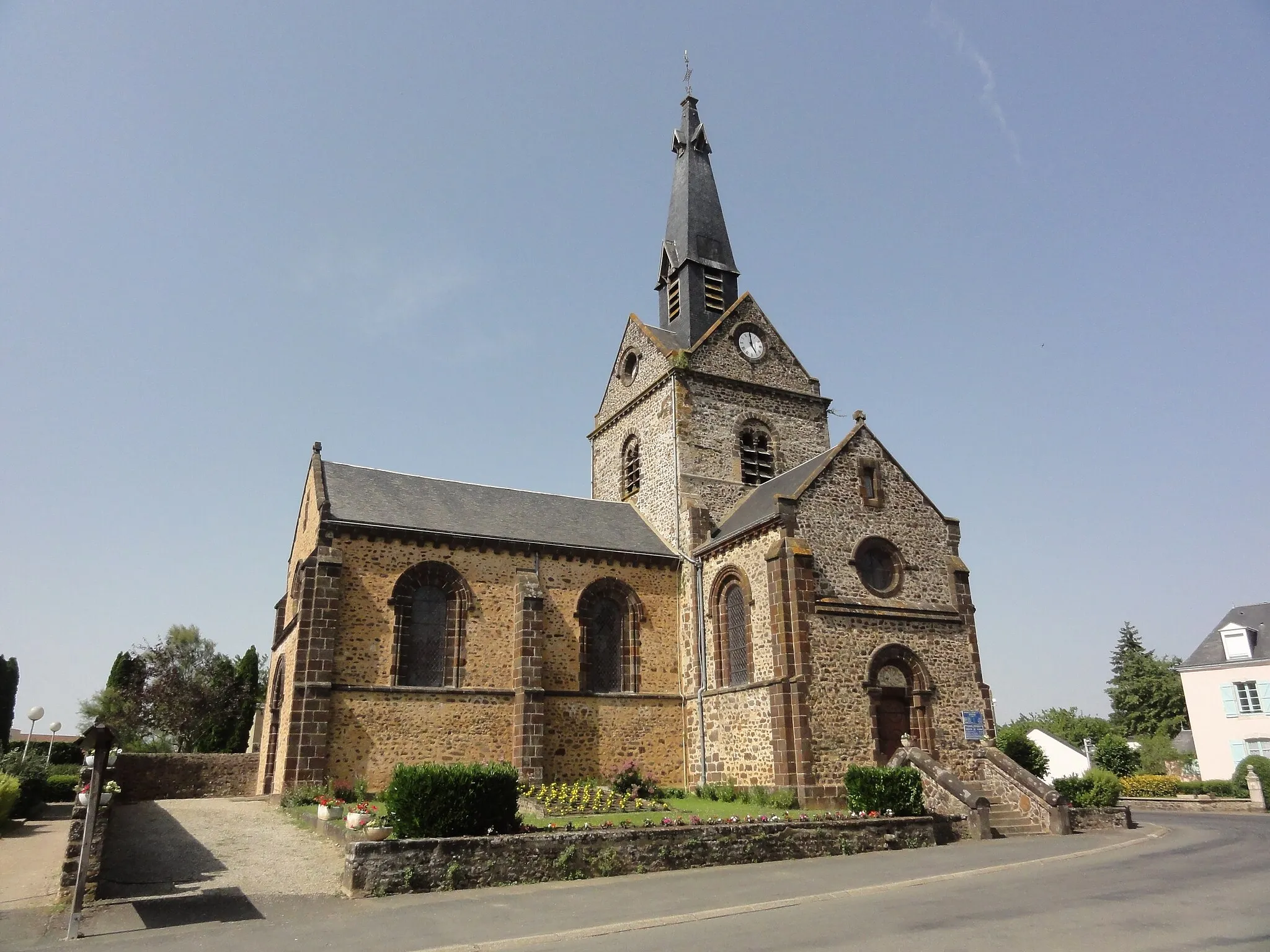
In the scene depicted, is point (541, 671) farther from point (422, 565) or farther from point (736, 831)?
point (736, 831)

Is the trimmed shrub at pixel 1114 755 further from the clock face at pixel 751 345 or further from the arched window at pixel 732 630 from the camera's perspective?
the clock face at pixel 751 345

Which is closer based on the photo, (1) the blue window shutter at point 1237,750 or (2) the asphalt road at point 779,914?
(2) the asphalt road at point 779,914

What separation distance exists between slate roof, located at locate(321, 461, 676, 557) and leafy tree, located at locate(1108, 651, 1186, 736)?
4744cm

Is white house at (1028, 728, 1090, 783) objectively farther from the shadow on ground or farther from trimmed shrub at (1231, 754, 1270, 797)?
the shadow on ground

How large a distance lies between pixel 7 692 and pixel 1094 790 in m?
39.4

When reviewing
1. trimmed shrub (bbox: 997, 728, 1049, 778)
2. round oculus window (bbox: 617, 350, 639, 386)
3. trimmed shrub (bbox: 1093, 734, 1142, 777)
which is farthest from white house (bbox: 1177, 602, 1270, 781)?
round oculus window (bbox: 617, 350, 639, 386)

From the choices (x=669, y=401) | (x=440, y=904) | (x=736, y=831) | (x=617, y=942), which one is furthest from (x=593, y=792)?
(x=669, y=401)

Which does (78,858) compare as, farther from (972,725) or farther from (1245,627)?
(1245,627)

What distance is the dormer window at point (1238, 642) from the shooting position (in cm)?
3591

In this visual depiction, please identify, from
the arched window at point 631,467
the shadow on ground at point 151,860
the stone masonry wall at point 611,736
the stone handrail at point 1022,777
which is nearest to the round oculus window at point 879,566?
the stone handrail at point 1022,777

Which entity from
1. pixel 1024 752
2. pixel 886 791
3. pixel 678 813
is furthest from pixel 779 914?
pixel 1024 752

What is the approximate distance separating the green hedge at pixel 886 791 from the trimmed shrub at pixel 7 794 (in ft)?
58.6

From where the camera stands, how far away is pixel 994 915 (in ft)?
32.2

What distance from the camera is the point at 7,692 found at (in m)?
33.8
